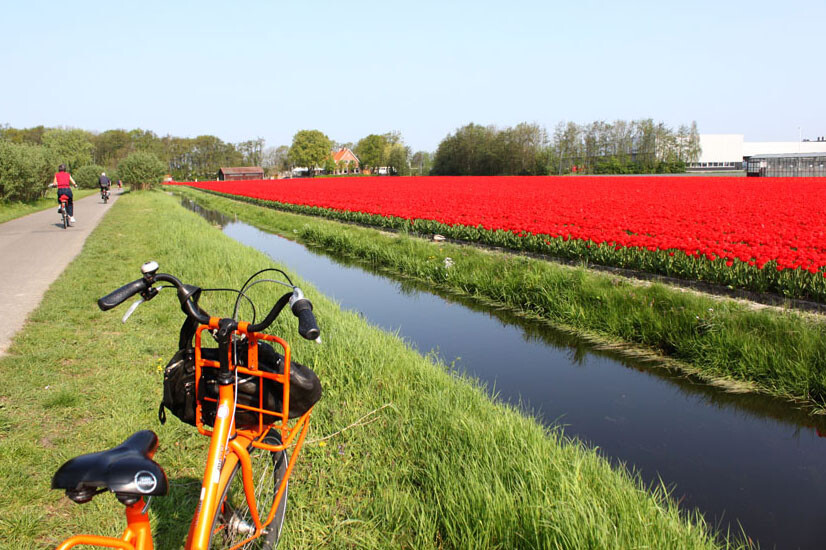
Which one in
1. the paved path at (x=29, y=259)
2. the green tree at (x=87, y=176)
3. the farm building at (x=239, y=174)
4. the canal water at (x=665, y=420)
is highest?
the farm building at (x=239, y=174)

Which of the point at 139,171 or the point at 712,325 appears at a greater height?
the point at 139,171

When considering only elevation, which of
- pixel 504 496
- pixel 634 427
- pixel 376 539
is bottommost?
pixel 634 427

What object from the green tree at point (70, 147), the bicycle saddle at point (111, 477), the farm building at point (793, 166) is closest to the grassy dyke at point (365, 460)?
the bicycle saddle at point (111, 477)

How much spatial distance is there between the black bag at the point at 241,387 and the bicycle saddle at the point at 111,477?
43 centimetres

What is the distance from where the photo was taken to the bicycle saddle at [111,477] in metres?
1.60

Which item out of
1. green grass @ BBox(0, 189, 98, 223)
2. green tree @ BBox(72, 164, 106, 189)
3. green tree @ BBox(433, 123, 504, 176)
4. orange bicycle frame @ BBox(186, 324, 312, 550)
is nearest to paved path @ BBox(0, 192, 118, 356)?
green grass @ BBox(0, 189, 98, 223)

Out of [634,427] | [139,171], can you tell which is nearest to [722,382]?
[634,427]

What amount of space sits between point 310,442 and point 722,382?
410 cm

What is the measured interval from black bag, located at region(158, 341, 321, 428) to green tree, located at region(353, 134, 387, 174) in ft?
318

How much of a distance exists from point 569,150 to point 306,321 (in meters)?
75.0

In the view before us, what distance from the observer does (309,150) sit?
110250 mm

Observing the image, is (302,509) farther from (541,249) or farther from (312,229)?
(312,229)

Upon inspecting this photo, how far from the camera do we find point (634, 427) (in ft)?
15.2

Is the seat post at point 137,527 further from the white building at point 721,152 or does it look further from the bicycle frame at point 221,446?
the white building at point 721,152
